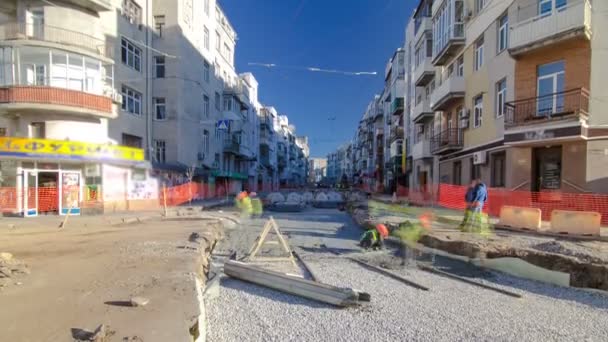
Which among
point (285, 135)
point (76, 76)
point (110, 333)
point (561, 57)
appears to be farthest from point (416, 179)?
point (285, 135)

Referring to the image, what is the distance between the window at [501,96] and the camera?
1559 cm

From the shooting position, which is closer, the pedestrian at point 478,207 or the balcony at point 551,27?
the pedestrian at point 478,207

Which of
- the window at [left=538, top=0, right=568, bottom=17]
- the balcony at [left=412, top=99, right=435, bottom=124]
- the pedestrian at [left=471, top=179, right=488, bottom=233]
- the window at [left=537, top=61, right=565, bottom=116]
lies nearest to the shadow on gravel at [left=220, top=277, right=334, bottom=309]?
the pedestrian at [left=471, top=179, right=488, bottom=233]

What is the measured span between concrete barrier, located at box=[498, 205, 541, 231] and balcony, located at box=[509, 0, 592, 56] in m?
6.91

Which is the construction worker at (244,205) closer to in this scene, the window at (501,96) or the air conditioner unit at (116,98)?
the air conditioner unit at (116,98)

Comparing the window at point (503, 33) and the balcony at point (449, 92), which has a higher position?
the window at point (503, 33)

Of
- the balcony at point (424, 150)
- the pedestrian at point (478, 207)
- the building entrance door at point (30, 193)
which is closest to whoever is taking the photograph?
→ the pedestrian at point (478, 207)

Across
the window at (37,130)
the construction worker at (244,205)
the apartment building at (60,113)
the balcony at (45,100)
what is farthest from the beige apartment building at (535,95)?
the window at (37,130)

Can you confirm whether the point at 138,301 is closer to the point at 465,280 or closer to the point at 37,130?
the point at 465,280

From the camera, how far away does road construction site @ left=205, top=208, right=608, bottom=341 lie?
4.39m

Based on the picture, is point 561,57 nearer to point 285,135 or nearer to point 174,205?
point 174,205

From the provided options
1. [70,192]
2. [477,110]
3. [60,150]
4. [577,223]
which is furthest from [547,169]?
[70,192]

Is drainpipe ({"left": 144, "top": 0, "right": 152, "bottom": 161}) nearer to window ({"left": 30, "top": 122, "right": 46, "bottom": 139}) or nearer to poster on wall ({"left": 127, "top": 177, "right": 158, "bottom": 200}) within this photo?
poster on wall ({"left": 127, "top": 177, "right": 158, "bottom": 200})

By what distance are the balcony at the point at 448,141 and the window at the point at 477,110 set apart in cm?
149
